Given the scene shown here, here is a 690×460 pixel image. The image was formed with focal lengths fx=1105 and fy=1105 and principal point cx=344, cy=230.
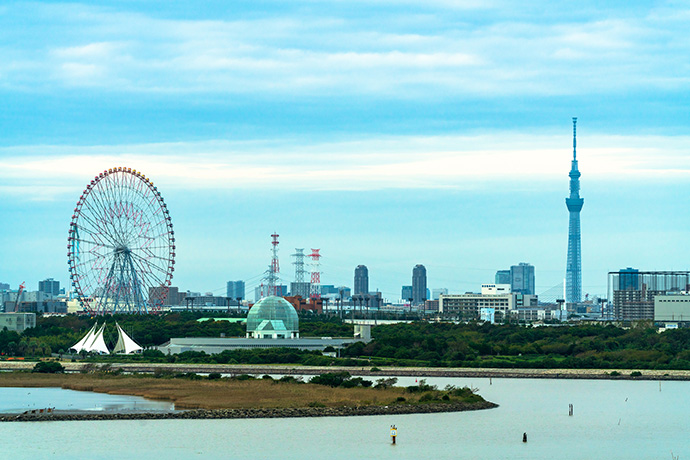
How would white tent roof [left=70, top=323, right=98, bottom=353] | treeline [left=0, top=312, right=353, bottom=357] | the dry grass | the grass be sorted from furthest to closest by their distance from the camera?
1. treeline [left=0, top=312, right=353, bottom=357]
2. white tent roof [left=70, top=323, right=98, bottom=353]
3. the dry grass
4. the grass

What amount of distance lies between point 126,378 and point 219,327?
6490 centimetres

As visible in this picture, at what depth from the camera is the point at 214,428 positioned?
236 feet

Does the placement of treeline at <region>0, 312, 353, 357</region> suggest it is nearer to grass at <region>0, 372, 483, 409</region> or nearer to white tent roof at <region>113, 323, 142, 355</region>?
white tent roof at <region>113, 323, 142, 355</region>

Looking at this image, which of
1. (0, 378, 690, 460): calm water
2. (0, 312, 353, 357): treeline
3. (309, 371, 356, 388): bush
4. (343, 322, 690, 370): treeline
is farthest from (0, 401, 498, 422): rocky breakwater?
(0, 312, 353, 357): treeline

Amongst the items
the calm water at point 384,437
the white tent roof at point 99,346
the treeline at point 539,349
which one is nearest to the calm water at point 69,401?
the calm water at point 384,437

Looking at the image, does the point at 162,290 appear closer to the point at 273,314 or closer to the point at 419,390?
the point at 273,314

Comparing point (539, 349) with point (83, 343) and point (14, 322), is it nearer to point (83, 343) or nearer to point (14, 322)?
point (83, 343)

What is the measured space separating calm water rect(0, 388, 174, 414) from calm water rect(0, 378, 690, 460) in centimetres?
851

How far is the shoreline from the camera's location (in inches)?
4707

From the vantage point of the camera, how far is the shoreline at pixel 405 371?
119562 millimetres

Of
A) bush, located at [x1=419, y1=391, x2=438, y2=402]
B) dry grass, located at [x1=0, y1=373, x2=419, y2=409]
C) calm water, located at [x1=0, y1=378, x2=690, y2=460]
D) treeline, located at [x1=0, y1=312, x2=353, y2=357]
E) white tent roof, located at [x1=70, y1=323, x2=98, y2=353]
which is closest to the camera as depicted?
calm water, located at [x1=0, y1=378, x2=690, y2=460]

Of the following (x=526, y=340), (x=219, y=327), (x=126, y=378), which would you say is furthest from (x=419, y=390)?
(x=219, y=327)

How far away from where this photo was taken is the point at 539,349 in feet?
480

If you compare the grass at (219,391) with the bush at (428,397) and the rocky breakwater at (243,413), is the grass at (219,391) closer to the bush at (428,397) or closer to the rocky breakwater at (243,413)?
the bush at (428,397)
